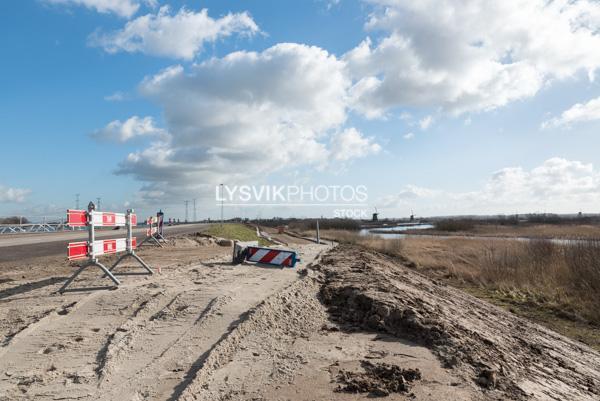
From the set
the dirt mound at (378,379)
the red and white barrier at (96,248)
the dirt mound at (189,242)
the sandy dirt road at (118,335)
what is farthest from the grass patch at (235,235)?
the dirt mound at (378,379)

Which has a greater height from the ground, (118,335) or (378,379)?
(118,335)

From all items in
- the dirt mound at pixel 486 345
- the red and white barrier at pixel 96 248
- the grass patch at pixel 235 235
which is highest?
the red and white barrier at pixel 96 248

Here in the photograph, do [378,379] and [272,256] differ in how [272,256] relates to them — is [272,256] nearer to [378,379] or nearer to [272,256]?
[272,256]

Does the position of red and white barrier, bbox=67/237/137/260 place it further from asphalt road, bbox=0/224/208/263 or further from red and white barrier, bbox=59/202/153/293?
asphalt road, bbox=0/224/208/263

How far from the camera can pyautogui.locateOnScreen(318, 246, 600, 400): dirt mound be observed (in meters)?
4.70

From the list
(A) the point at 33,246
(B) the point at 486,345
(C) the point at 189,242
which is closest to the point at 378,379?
(B) the point at 486,345

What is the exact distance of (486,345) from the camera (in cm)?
579

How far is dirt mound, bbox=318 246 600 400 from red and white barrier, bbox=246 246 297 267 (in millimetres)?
3161

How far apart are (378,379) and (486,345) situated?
230cm

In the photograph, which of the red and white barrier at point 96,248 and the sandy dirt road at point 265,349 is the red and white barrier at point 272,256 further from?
the red and white barrier at point 96,248

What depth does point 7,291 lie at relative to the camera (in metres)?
8.81

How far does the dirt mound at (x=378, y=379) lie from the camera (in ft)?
13.2

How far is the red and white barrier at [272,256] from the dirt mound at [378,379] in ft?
24.9

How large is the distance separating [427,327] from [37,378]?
4548mm
